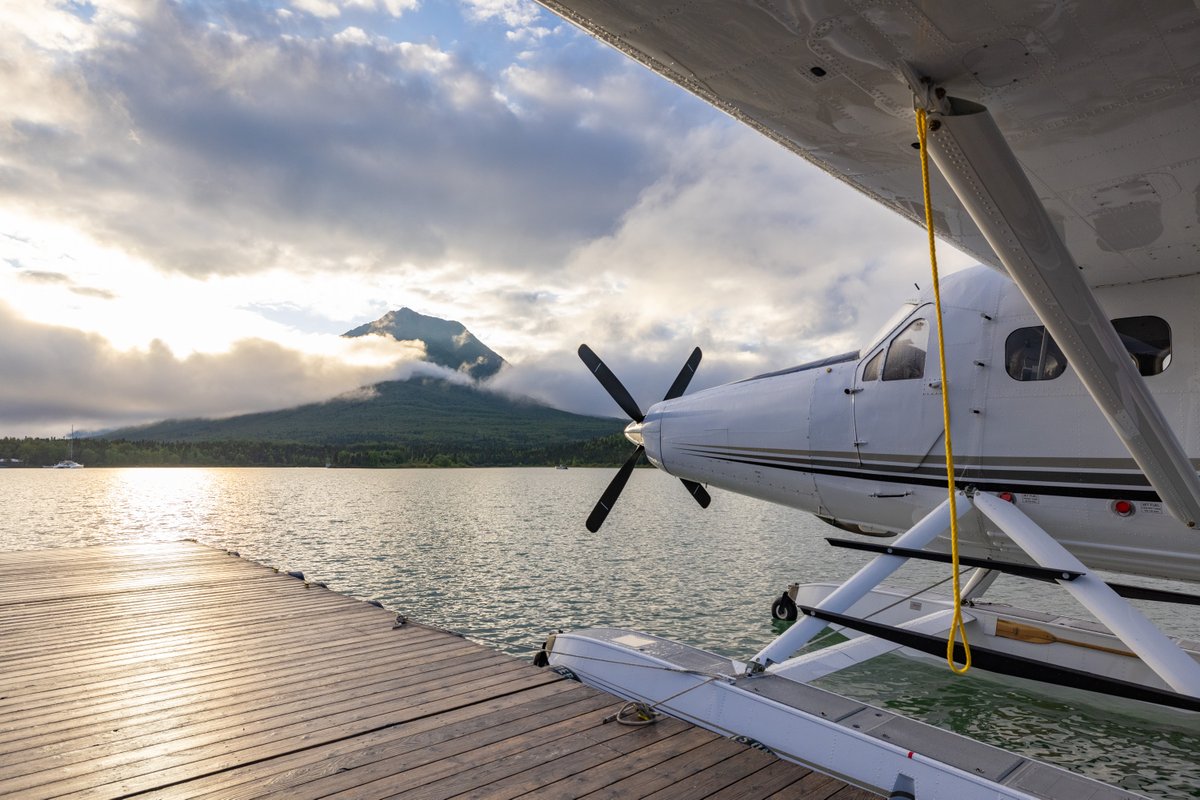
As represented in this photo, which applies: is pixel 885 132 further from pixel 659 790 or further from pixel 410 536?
pixel 410 536

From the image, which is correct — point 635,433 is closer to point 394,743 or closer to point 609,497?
point 609,497

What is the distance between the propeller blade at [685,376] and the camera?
10133 millimetres

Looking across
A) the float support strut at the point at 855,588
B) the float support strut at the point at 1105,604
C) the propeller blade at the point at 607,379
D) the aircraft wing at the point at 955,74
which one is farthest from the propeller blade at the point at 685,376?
the aircraft wing at the point at 955,74

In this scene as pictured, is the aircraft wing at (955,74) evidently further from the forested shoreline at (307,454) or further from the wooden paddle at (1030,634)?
the forested shoreline at (307,454)

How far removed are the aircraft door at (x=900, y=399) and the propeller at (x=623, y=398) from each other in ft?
11.1

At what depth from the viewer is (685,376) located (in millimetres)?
10430

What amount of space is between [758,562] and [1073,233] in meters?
15.2

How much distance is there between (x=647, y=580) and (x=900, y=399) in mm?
10767

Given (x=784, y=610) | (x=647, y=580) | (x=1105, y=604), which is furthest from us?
(x=647, y=580)

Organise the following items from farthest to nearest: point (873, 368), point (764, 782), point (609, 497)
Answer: point (609, 497) → point (873, 368) → point (764, 782)

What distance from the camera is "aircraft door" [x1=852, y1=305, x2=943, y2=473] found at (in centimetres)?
605

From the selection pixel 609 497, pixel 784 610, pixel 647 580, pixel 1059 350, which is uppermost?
pixel 1059 350

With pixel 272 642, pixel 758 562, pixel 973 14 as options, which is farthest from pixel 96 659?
pixel 758 562

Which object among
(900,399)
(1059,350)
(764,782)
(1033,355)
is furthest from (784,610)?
(764,782)
